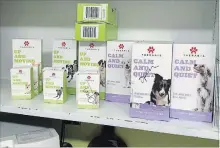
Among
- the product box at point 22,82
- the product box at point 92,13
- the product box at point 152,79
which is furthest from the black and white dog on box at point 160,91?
the product box at point 22,82

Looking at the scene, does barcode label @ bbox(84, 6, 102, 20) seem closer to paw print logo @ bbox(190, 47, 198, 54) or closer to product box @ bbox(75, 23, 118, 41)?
product box @ bbox(75, 23, 118, 41)

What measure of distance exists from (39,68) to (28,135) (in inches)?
9.9

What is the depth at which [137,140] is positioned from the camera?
3.54 feet

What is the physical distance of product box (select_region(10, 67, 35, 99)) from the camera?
2.80 feet

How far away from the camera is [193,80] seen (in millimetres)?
682

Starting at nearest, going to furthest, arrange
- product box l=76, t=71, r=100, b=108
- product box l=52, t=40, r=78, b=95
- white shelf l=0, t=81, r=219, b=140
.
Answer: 1. white shelf l=0, t=81, r=219, b=140
2. product box l=76, t=71, r=100, b=108
3. product box l=52, t=40, r=78, b=95

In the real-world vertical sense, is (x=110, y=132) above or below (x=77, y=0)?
below

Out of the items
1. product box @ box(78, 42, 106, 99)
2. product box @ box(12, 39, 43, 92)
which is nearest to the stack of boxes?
product box @ box(78, 42, 106, 99)

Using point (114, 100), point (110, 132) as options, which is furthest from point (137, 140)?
point (114, 100)

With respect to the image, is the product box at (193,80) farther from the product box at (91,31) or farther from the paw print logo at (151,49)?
the product box at (91,31)

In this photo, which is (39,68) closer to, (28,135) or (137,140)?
(28,135)

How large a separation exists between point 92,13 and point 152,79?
1.00ft

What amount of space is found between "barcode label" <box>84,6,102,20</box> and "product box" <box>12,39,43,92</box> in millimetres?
230

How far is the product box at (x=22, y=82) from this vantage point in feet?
2.80
